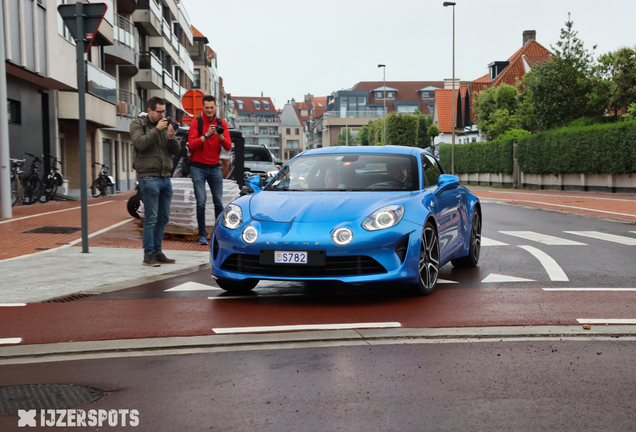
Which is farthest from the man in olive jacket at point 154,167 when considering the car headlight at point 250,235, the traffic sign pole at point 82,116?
the car headlight at point 250,235

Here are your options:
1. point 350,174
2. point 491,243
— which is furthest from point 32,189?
point 350,174

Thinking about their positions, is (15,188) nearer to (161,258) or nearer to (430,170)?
(161,258)

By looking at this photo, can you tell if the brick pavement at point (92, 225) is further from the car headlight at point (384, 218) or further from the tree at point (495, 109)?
the tree at point (495, 109)

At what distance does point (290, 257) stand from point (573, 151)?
29578 millimetres

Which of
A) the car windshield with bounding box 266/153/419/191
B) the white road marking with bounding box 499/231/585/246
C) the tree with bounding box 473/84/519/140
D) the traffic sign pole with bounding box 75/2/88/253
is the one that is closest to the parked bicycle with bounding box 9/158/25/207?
the traffic sign pole with bounding box 75/2/88/253

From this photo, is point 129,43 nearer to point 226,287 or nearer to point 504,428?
point 226,287

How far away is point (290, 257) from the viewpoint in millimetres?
6590

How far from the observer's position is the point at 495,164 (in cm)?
4538

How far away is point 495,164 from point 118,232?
114 feet

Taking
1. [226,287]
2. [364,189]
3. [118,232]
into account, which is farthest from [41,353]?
[118,232]

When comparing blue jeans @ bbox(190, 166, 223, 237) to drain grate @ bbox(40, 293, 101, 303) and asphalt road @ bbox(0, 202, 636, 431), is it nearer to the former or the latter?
asphalt road @ bbox(0, 202, 636, 431)

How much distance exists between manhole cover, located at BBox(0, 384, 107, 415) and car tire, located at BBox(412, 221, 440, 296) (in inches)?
139

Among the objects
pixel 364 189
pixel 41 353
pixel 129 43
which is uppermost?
pixel 129 43

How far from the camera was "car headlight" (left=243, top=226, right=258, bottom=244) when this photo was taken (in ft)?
22.2
